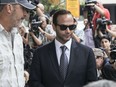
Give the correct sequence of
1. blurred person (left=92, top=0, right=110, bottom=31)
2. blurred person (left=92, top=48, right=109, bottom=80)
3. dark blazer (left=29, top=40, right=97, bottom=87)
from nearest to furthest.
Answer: dark blazer (left=29, top=40, right=97, bottom=87) < blurred person (left=92, top=48, right=109, bottom=80) < blurred person (left=92, top=0, right=110, bottom=31)

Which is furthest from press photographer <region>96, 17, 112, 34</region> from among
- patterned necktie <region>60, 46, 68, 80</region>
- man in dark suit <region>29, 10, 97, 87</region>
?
patterned necktie <region>60, 46, 68, 80</region>

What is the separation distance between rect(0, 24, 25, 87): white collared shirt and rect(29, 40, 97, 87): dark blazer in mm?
604

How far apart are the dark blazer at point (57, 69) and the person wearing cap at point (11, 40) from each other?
23.9 inches

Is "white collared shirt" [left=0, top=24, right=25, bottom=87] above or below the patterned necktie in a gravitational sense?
above

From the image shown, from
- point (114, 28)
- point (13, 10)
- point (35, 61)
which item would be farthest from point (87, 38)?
point (13, 10)

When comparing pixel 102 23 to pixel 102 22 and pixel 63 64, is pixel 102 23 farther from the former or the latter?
pixel 63 64

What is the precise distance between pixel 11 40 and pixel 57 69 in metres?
0.78

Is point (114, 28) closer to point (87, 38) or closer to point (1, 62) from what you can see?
point (87, 38)

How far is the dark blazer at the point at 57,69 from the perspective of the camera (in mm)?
4348

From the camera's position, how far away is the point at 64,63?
4.40 m

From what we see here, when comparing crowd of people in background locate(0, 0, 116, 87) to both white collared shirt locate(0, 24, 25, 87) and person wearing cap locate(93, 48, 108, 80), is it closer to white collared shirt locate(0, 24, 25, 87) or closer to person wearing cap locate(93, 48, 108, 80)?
white collared shirt locate(0, 24, 25, 87)

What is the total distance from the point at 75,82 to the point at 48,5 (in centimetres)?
1293

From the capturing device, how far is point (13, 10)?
12.5 ft

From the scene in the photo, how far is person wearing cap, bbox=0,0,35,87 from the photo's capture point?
369cm
